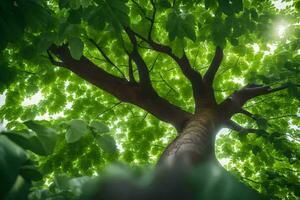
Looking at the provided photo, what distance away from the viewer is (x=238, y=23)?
3.02 meters

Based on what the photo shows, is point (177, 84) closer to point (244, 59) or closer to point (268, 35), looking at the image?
point (244, 59)

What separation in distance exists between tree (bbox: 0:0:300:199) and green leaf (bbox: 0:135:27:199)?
481 mm

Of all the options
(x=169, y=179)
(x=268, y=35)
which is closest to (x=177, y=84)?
(x=268, y=35)

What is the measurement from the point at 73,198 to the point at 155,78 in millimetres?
6258

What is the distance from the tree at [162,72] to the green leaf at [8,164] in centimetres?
48

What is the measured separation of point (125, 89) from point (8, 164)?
4.26m

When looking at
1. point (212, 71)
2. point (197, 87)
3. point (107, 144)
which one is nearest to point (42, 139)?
point (107, 144)

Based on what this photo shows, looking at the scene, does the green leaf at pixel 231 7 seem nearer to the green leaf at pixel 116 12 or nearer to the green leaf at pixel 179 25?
the green leaf at pixel 179 25

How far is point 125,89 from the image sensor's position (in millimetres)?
4902

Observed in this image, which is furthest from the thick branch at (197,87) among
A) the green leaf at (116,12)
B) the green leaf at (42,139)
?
the green leaf at (42,139)

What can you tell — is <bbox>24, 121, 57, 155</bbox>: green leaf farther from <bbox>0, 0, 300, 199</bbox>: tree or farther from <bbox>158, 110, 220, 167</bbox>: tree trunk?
<bbox>158, 110, 220, 167</bbox>: tree trunk

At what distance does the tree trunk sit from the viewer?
228 centimetres

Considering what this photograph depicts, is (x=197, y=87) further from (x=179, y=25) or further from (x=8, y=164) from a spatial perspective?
(x=8, y=164)

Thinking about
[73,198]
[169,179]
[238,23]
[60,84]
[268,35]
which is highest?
[60,84]
